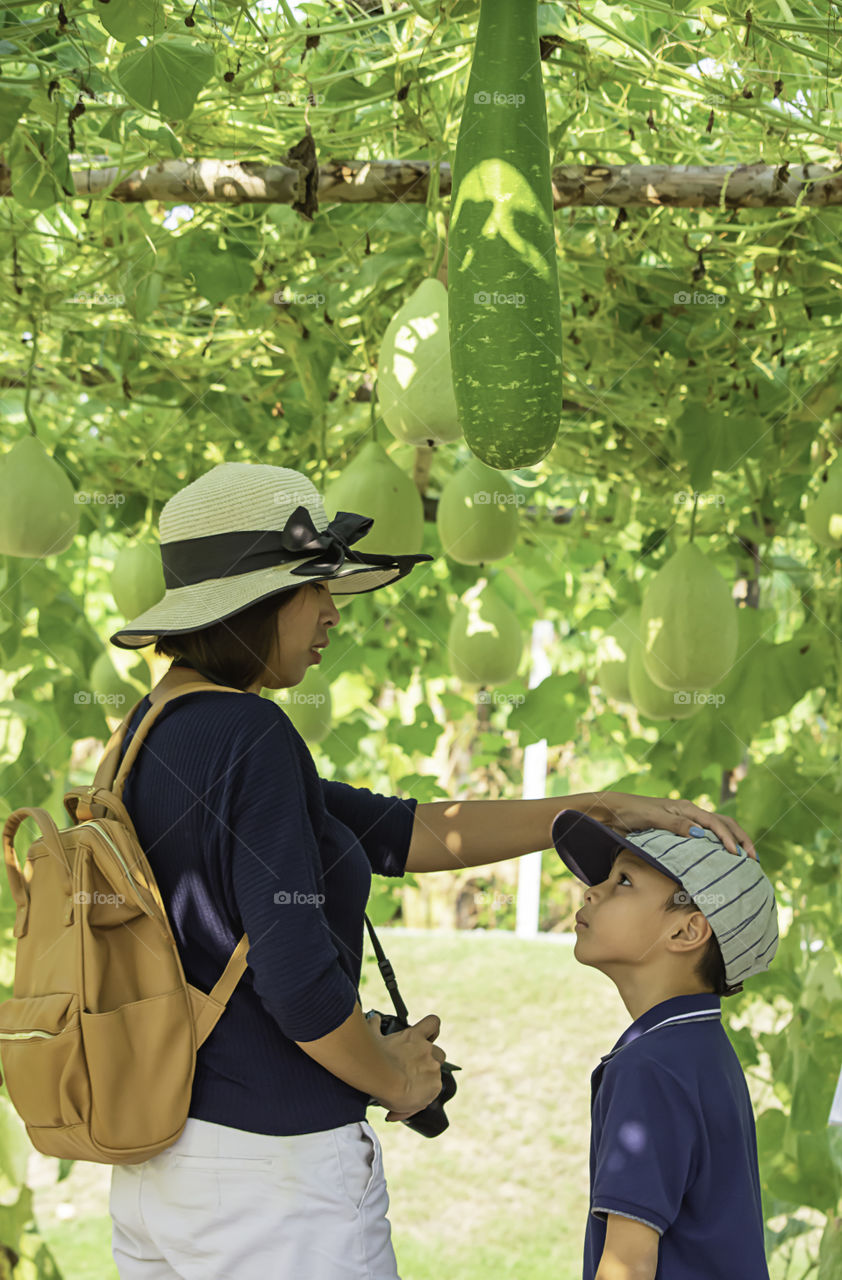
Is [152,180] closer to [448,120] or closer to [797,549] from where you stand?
[448,120]

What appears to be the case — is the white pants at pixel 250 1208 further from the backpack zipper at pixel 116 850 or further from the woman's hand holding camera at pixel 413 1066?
the backpack zipper at pixel 116 850

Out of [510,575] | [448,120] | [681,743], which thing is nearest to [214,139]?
[448,120]

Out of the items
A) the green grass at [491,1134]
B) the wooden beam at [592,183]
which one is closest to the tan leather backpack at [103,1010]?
the wooden beam at [592,183]

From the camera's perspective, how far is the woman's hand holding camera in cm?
109

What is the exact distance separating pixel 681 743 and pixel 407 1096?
1.43 metres

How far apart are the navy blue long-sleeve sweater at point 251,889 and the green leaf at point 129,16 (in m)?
0.67

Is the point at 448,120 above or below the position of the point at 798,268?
above

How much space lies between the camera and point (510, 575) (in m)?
3.28

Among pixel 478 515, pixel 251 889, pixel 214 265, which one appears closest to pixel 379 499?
pixel 478 515

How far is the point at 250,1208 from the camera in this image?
0.99m

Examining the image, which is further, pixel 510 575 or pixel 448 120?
pixel 510 575

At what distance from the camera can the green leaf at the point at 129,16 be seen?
1199 millimetres

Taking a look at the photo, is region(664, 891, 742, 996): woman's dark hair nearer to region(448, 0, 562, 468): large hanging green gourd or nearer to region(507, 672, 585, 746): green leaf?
region(448, 0, 562, 468): large hanging green gourd

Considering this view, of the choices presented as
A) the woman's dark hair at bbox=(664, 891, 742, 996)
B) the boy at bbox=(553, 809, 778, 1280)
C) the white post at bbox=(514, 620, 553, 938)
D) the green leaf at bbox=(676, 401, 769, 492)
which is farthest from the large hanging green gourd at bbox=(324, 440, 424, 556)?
the white post at bbox=(514, 620, 553, 938)
